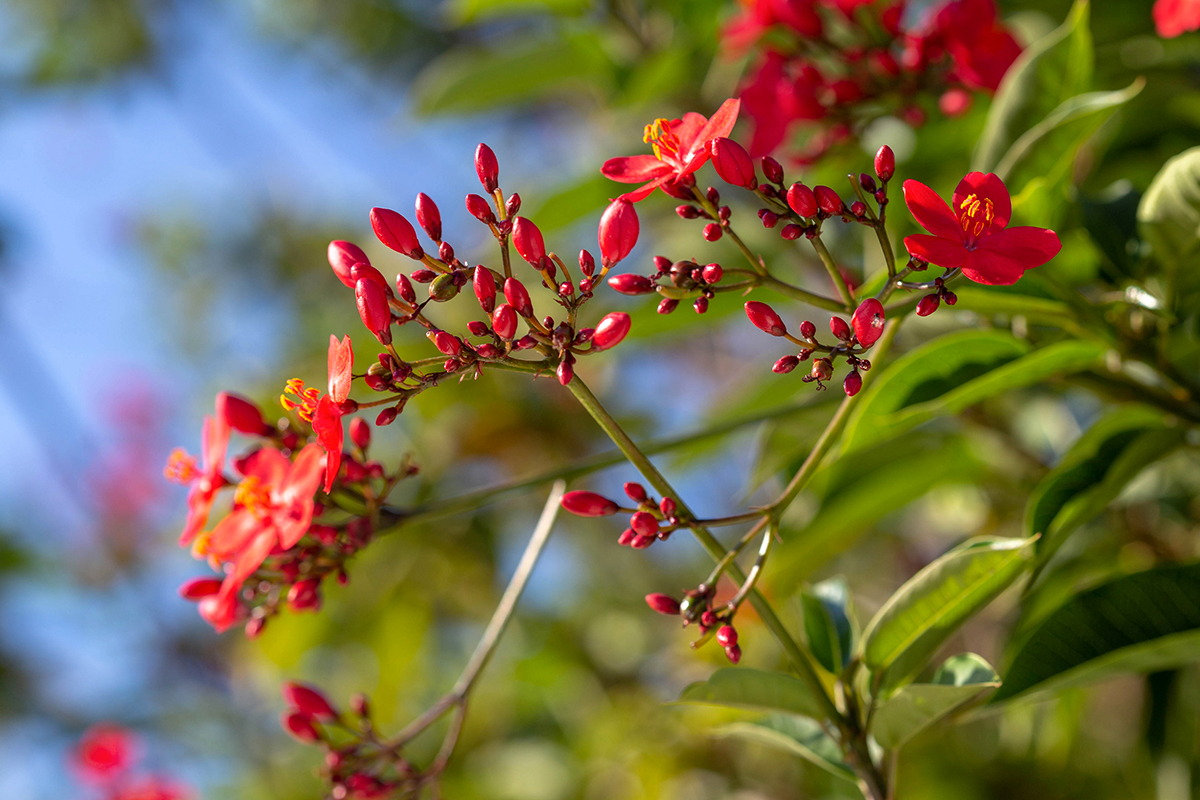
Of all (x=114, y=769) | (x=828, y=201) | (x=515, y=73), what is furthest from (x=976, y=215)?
(x=114, y=769)

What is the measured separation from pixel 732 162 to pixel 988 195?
0.21 metres

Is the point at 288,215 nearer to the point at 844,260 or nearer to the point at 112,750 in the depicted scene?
the point at 112,750

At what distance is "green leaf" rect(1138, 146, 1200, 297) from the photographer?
89 cm

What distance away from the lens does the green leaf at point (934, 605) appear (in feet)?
2.68

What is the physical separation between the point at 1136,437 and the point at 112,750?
2.17 metres

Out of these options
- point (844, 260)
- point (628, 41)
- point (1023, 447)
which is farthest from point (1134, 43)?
point (628, 41)

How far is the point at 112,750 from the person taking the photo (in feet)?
6.79

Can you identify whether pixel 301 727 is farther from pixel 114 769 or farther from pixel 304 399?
pixel 114 769

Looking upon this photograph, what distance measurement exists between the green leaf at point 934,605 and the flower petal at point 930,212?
0.93ft

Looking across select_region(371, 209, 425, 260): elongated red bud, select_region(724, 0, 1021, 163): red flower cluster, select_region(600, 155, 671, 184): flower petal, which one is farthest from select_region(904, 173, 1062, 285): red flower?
select_region(724, 0, 1021, 163): red flower cluster

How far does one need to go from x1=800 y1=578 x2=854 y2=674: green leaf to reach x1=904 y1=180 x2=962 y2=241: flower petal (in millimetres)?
431

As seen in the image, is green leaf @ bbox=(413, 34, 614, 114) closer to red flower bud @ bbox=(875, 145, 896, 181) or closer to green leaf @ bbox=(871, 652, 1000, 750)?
red flower bud @ bbox=(875, 145, 896, 181)

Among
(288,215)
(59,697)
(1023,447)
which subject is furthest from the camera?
(288,215)

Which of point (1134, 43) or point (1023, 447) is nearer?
point (1134, 43)
